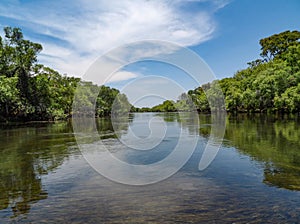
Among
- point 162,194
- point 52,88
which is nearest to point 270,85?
point 52,88

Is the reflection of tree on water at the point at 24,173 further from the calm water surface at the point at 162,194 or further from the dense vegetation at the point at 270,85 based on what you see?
the dense vegetation at the point at 270,85

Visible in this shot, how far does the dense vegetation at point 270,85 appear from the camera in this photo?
41281 millimetres

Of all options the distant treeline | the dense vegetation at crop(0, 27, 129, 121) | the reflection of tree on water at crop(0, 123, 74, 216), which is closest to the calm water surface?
the reflection of tree on water at crop(0, 123, 74, 216)

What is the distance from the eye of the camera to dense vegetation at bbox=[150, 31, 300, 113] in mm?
41281

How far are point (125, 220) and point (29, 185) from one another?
4.13m

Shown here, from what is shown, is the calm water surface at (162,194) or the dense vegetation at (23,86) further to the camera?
the dense vegetation at (23,86)

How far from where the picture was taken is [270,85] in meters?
47.8

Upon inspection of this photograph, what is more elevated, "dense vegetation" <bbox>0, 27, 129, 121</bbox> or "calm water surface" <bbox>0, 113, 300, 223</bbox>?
"dense vegetation" <bbox>0, 27, 129, 121</bbox>

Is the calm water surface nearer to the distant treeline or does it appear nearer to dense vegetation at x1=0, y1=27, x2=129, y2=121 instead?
the distant treeline

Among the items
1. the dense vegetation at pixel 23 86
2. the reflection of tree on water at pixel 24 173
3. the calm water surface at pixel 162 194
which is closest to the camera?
the calm water surface at pixel 162 194

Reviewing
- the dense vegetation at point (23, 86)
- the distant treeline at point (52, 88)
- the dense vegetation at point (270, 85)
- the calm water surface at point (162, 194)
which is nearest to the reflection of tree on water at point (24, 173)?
the calm water surface at point (162, 194)

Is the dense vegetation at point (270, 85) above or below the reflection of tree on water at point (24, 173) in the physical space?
above

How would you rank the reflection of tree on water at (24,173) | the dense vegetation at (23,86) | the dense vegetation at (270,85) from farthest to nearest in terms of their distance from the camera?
the dense vegetation at (270,85)
the dense vegetation at (23,86)
the reflection of tree on water at (24,173)

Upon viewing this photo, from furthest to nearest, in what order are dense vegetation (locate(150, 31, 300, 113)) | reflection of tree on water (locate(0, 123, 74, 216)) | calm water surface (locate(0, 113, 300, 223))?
dense vegetation (locate(150, 31, 300, 113)) < reflection of tree on water (locate(0, 123, 74, 216)) < calm water surface (locate(0, 113, 300, 223))
